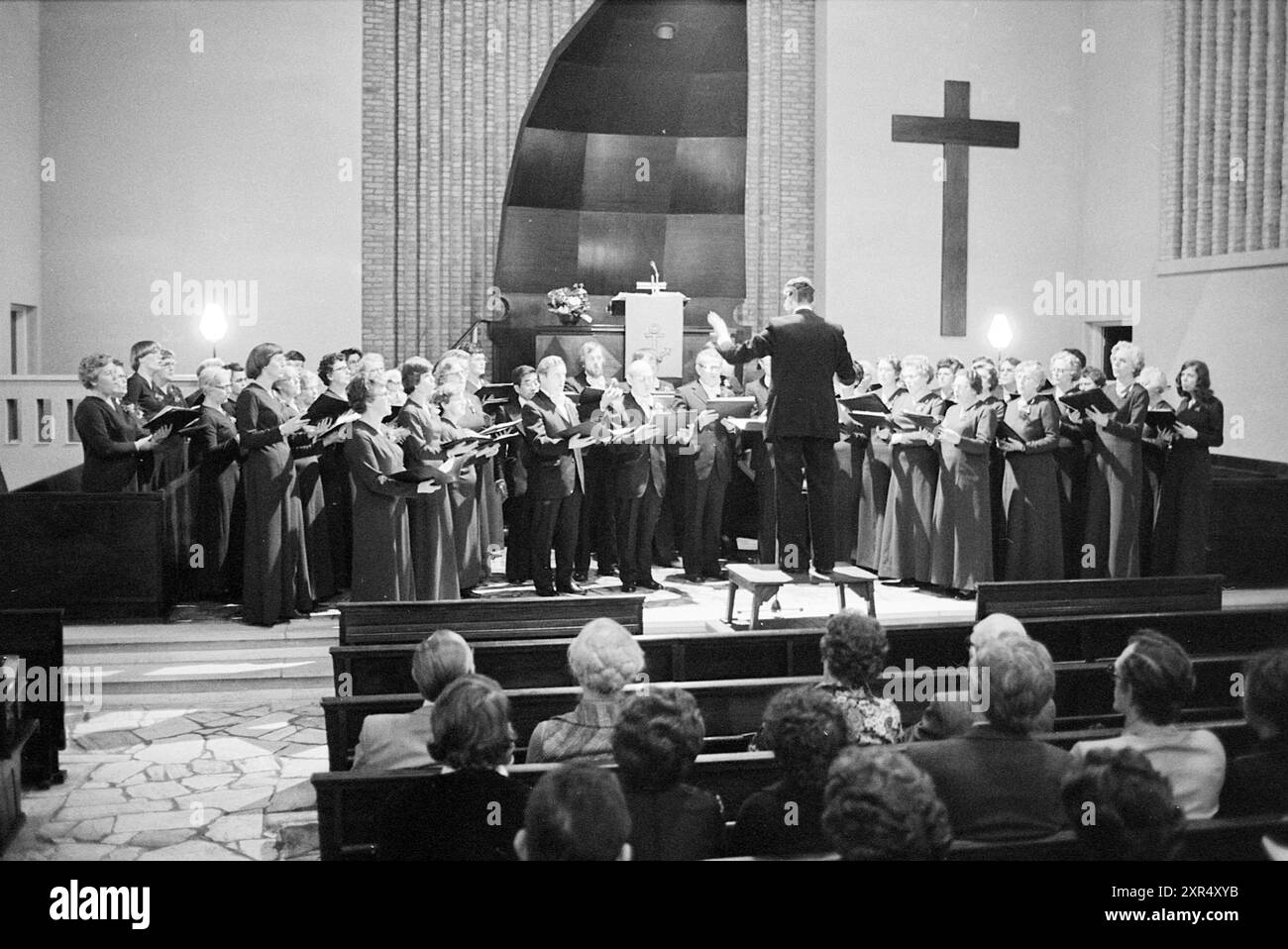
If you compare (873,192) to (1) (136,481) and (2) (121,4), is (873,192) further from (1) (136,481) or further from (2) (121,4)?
(1) (136,481)

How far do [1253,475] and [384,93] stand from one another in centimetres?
932

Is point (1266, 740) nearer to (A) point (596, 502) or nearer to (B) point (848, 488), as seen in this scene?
(A) point (596, 502)

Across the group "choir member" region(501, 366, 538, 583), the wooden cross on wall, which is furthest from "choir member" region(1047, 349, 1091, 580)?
the wooden cross on wall

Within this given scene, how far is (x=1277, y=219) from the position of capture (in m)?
11.7

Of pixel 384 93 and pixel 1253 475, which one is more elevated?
pixel 384 93

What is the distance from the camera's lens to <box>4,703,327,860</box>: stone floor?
468cm

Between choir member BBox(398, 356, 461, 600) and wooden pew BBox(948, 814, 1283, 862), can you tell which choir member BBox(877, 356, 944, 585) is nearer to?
choir member BBox(398, 356, 461, 600)

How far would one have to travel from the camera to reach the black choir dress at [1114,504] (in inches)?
314

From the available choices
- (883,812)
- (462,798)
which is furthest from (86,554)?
(883,812)

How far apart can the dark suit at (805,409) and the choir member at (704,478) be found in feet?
6.02

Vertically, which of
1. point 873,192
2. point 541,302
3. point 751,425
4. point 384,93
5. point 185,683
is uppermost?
point 384,93

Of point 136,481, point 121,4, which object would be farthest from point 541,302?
point 136,481

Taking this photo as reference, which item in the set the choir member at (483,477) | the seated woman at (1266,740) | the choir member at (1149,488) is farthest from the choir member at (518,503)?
the seated woman at (1266,740)

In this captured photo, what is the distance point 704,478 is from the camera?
856 centimetres
